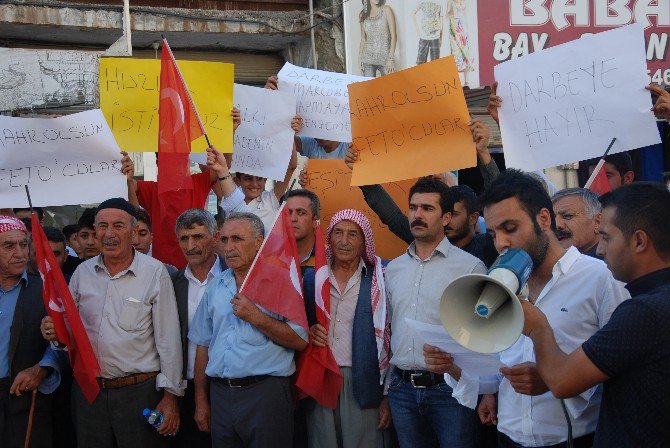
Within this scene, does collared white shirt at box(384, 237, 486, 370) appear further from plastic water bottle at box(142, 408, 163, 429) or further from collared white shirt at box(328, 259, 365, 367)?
plastic water bottle at box(142, 408, 163, 429)

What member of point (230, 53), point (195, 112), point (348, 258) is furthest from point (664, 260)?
point (230, 53)

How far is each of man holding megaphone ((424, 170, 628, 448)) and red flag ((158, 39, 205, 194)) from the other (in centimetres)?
241

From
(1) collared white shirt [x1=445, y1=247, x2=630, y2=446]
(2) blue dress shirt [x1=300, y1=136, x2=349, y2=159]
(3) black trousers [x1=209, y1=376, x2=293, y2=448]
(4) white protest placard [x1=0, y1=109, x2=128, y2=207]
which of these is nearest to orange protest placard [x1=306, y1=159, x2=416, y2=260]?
(2) blue dress shirt [x1=300, y1=136, x2=349, y2=159]

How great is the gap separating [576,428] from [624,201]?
1.10m

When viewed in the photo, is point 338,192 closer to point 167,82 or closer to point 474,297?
point 167,82

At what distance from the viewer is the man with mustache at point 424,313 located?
449 cm

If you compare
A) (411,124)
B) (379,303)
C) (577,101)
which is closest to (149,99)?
(411,124)

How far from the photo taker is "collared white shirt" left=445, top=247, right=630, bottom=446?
3391mm

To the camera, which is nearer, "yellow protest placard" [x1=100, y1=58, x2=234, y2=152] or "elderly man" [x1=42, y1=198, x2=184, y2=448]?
"elderly man" [x1=42, y1=198, x2=184, y2=448]

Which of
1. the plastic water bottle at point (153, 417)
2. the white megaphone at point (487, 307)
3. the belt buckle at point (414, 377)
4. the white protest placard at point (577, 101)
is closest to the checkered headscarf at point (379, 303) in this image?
the belt buckle at point (414, 377)

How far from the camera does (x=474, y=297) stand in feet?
9.64

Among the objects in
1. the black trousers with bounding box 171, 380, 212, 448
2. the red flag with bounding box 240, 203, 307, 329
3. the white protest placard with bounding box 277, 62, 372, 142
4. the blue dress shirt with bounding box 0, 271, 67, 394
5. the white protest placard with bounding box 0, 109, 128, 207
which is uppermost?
the white protest placard with bounding box 277, 62, 372, 142

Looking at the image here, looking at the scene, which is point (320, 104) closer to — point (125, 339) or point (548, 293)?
point (125, 339)

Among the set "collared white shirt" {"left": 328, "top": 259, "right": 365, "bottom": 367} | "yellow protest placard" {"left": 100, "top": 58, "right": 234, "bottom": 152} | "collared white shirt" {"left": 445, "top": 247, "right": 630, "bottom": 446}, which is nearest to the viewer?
"collared white shirt" {"left": 445, "top": 247, "right": 630, "bottom": 446}
